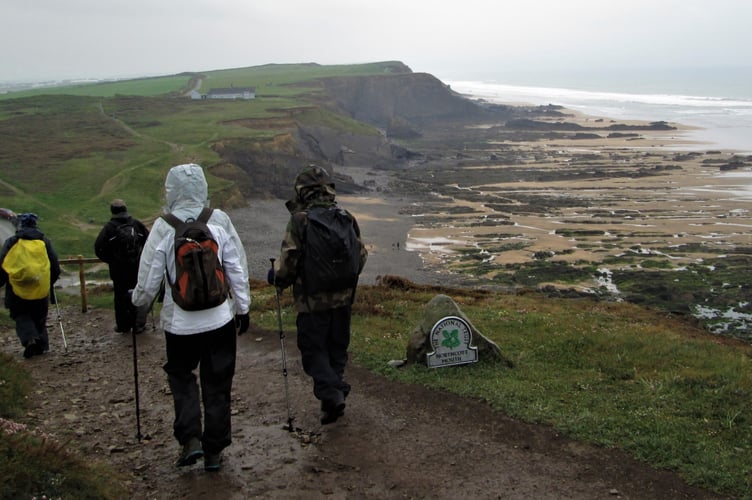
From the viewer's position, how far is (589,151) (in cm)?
7731

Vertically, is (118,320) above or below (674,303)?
above

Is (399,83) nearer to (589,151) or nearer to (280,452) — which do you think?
(589,151)

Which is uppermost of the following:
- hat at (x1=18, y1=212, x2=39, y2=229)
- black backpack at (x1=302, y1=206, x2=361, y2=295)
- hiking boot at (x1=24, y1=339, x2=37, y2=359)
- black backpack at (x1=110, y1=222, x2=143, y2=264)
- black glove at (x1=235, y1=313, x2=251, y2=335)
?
black backpack at (x1=302, y1=206, x2=361, y2=295)

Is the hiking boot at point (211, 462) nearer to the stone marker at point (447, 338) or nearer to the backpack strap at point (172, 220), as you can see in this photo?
the backpack strap at point (172, 220)

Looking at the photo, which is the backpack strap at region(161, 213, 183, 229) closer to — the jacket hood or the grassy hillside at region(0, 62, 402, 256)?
the jacket hood

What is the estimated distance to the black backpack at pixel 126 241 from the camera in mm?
10672

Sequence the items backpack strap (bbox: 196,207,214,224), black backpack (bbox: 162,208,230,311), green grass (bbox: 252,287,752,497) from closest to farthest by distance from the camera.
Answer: black backpack (bbox: 162,208,230,311)
backpack strap (bbox: 196,207,214,224)
green grass (bbox: 252,287,752,497)

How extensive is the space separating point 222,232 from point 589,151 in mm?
76131

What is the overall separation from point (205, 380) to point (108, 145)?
5758 centimetres

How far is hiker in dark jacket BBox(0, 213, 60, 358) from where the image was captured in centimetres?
1002

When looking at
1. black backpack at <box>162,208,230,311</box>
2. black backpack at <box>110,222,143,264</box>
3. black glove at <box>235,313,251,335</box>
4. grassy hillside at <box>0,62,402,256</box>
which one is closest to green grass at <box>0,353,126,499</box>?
black backpack at <box>162,208,230,311</box>

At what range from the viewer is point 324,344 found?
723 centimetres

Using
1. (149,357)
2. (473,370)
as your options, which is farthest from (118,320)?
(473,370)

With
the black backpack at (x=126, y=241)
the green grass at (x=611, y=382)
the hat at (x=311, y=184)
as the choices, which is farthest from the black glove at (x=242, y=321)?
the black backpack at (x=126, y=241)
